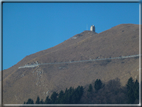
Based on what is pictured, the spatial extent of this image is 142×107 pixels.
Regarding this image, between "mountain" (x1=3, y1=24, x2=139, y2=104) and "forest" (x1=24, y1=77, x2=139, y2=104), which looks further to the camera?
"mountain" (x1=3, y1=24, x2=139, y2=104)

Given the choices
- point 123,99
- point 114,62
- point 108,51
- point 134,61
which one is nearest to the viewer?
point 123,99

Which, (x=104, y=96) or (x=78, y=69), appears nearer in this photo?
(x=104, y=96)

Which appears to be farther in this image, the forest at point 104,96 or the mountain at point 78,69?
the mountain at point 78,69

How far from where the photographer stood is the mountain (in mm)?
60406

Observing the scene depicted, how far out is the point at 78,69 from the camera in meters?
70.0

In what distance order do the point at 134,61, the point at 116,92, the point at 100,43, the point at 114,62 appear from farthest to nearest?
1. the point at 100,43
2. the point at 114,62
3. the point at 134,61
4. the point at 116,92

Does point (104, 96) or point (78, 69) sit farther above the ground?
point (78, 69)

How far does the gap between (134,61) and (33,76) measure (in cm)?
2712

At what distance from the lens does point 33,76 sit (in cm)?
7144

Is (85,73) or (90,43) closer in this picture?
(85,73)

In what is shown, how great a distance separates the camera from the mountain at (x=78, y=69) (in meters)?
60.4

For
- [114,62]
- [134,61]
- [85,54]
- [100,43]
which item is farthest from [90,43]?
[134,61]

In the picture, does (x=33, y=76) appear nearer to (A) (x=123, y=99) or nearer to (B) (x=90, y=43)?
(B) (x=90, y=43)

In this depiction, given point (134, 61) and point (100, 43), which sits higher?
point (100, 43)
